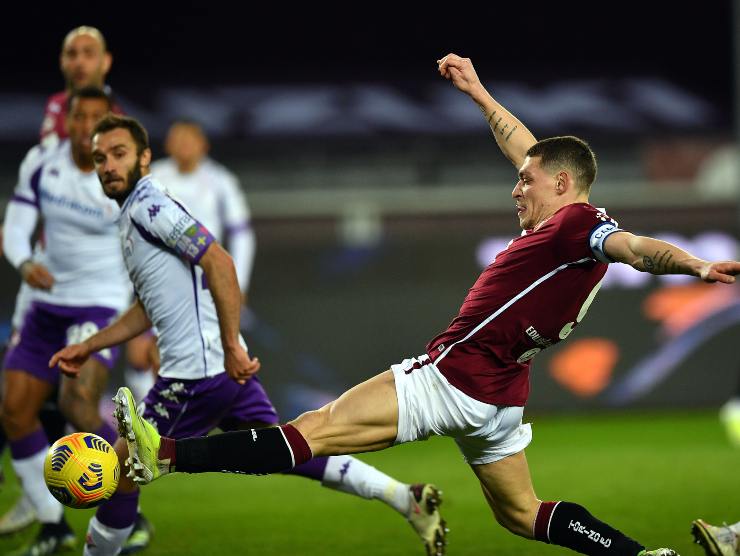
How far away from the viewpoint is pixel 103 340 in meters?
5.56

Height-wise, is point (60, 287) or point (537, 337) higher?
point (537, 337)

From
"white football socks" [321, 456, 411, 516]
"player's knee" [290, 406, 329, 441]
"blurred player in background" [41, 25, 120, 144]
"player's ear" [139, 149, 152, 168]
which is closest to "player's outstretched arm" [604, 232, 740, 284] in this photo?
"player's knee" [290, 406, 329, 441]

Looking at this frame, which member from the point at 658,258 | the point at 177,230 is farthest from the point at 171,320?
the point at 658,258

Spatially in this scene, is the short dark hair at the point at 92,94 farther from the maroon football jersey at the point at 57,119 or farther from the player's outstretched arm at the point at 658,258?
the player's outstretched arm at the point at 658,258

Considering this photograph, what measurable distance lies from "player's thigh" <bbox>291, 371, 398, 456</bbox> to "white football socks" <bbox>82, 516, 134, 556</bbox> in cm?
108

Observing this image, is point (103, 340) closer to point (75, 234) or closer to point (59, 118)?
point (75, 234)

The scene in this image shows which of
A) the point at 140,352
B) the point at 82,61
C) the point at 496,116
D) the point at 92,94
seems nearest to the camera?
the point at 496,116

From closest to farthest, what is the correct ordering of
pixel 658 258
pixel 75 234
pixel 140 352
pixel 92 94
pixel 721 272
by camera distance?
pixel 721 272, pixel 658 258, pixel 92 94, pixel 75 234, pixel 140 352

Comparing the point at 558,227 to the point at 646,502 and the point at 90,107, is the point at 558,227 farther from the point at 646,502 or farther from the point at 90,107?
the point at 646,502

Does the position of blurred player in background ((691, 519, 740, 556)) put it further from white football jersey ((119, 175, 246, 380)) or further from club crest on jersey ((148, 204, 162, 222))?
club crest on jersey ((148, 204, 162, 222))

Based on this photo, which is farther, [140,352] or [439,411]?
[140,352]

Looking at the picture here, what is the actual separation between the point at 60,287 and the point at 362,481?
209 cm

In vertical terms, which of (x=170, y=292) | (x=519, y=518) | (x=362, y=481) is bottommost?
(x=362, y=481)

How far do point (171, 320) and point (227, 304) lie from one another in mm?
402
